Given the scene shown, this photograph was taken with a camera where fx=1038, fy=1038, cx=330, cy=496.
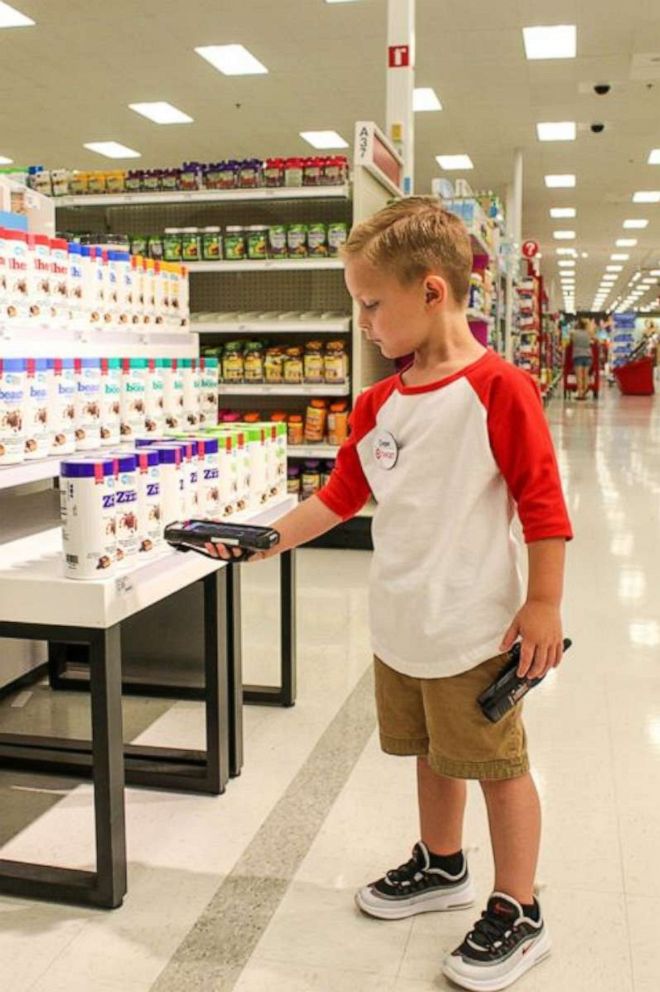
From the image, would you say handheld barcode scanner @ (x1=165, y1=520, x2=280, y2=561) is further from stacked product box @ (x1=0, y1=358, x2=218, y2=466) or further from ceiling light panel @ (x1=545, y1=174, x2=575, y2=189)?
ceiling light panel @ (x1=545, y1=174, x2=575, y2=189)

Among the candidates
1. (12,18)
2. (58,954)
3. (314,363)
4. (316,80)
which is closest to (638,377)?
(316,80)

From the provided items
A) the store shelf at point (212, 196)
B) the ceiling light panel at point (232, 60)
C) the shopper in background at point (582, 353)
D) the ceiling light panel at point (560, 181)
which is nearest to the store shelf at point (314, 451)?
the store shelf at point (212, 196)

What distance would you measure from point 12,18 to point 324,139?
5.48 m

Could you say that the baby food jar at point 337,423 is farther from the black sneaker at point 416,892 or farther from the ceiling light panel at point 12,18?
the ceiling light panel at point 12,18

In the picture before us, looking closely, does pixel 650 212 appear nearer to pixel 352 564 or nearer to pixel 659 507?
pixel 659 507

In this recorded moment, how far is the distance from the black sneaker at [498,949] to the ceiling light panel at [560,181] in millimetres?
15911

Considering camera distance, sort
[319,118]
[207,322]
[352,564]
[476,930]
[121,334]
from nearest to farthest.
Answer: [476,930], [121,334], [352,564], [207,322], [319,118]

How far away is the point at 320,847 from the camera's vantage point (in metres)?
2.40

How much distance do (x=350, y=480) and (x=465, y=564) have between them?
0.37 meters

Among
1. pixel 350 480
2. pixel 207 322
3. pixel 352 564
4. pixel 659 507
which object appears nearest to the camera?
pixel 350 480

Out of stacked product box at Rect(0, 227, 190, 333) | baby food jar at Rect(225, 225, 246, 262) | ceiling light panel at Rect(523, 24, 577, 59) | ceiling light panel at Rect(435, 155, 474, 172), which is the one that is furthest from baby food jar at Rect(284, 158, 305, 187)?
ceiling light panel at Rect(435, 155, 474, 172)

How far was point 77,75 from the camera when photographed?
426 inches

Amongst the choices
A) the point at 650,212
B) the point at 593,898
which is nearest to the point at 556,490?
the point at 593,898

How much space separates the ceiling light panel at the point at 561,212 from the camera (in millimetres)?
19725
